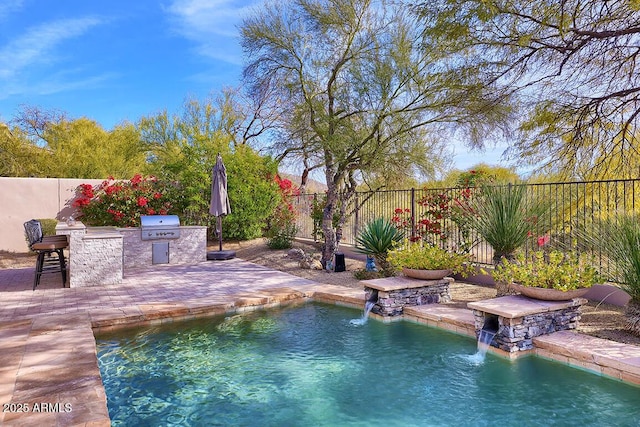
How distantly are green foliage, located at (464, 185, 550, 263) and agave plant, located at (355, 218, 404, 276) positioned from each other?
1918 mm

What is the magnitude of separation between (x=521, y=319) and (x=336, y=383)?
205 centimetres

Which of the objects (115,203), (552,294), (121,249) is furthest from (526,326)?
(115,203)

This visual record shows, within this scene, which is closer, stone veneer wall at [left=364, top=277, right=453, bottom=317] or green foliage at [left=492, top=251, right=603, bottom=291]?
green foliage at [left=492, top=251, right=603, bottom=291]

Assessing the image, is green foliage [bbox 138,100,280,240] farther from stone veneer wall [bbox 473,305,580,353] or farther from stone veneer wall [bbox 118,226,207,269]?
stone veneer wall [bbox 473,305,580,353]

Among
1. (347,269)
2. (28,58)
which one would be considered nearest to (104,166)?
(28,58)

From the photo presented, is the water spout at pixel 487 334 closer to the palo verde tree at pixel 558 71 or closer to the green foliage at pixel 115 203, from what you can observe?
the palo verde tree at pixel 558 71

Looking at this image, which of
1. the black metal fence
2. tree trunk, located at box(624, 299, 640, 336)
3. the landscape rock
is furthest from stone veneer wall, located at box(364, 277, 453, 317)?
the landscape rock

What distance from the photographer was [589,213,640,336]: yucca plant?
4480 millimetres

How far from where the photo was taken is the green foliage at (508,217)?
5992 millimetres

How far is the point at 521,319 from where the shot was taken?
14.5ft

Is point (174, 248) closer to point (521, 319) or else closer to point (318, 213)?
point (318, 213)

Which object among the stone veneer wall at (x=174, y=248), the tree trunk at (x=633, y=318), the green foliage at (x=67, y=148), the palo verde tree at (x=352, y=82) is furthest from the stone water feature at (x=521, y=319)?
the green foliage at (x=67, y=148)

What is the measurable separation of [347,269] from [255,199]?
469 cm

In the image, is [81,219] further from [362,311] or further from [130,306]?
[362,311]
